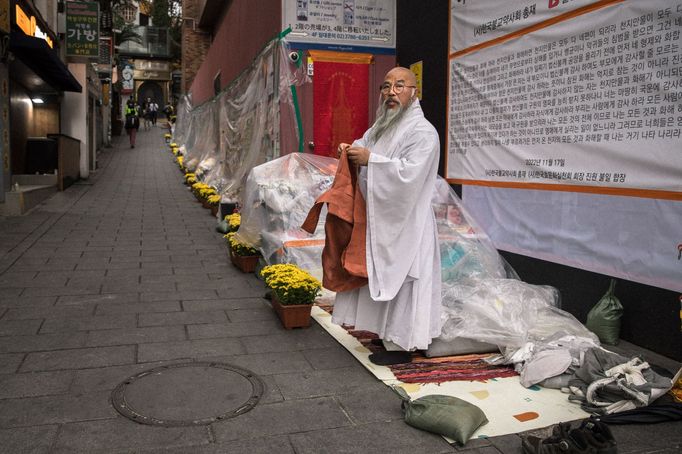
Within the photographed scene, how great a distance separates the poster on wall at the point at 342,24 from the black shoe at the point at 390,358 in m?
6.00

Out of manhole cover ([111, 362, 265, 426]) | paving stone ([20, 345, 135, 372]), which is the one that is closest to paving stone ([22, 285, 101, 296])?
paving stone ([20, 345, 135, 372])

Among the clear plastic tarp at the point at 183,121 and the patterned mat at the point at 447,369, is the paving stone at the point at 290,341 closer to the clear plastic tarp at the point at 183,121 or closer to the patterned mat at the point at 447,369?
the patterned mat at the point at 447,369

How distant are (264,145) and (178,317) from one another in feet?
16.5

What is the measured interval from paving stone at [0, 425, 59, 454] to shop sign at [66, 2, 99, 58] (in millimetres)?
15943

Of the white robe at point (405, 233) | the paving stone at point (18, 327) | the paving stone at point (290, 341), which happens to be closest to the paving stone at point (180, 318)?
the paving stone at point (290, 341)

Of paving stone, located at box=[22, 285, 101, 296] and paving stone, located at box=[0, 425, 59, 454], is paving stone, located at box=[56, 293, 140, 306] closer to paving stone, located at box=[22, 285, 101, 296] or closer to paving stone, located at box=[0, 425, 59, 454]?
paving stone, located at box=[22, 285, 101, 296]

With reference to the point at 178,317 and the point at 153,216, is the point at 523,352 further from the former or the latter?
the point at 153,216

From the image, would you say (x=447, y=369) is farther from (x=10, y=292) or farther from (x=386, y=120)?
(x=10, y=292)

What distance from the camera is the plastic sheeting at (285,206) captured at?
21.0ft

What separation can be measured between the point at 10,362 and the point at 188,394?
55.1 inches

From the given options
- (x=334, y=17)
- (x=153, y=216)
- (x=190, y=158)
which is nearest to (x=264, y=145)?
(x=334, y=17)

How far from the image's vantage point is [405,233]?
3.87 metres

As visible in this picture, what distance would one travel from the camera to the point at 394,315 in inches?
158

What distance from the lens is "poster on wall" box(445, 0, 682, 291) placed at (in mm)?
3871
